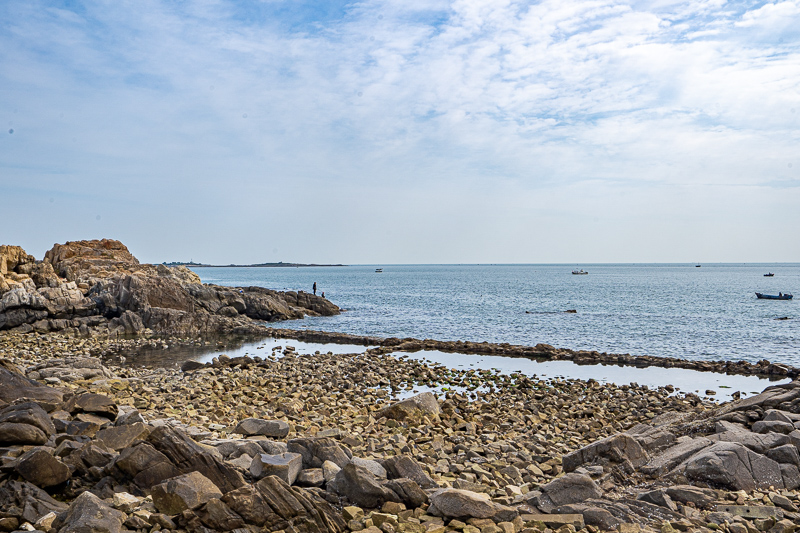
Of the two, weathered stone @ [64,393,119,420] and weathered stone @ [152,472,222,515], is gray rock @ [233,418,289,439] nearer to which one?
weathered stone @ [64,393,119,420]

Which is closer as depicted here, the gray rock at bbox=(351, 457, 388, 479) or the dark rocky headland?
the dark rocky headland

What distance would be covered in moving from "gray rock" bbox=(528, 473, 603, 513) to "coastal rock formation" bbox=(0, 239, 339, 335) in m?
35.1

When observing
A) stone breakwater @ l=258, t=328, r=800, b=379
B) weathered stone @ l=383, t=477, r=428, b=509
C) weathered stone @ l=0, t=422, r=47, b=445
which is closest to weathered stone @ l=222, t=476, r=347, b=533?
weathered stone @ l=383, t=477, r=428, b=509

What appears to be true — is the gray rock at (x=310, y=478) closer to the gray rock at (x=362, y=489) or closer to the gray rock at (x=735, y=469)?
the gray rock at (x=362, y=489)

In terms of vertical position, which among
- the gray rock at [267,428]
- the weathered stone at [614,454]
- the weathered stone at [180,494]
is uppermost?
the weathered stone at [180,494]

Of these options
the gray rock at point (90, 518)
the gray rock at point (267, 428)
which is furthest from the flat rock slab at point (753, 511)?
the gray rock at point (267, 428)

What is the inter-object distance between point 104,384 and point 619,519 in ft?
52.1

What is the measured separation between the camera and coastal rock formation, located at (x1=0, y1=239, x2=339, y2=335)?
36719 mm

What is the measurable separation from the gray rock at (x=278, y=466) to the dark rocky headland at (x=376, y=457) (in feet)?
0.07

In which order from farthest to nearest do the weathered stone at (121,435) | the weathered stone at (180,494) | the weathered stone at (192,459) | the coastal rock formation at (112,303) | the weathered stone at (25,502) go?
the coastal rock formation at (112,303)
the weathered stone at (121,435)
the weathered stone at (192,459)
the weathered stone at (180,494)
the weathered stone at (25,502)

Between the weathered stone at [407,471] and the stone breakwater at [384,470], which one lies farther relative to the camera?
the weathered stone at [407,471]

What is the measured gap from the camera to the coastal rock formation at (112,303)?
3672cm

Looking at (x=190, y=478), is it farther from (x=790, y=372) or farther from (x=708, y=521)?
(x=790, y=372)

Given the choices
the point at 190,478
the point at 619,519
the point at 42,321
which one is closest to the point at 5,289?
the point at 42,321
